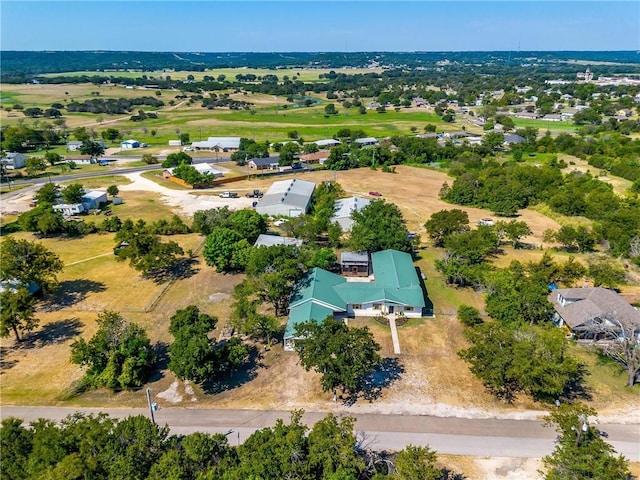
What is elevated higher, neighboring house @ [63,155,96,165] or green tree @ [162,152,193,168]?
green tree @ [162,152,193,168]

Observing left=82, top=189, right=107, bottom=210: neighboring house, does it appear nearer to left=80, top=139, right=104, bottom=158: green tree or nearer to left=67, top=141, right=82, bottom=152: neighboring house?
left=80, top=139, right=104, bottom=158: green tree

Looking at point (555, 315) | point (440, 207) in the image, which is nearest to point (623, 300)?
point (555, 315)

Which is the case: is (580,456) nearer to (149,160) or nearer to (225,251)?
(225,251)

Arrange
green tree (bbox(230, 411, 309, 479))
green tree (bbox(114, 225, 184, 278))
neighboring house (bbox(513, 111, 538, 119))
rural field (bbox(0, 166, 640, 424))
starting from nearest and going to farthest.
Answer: green tree (bbox(230, 411, 309, 479))
rural field (bbox(0, 166, 640, 424))
green tree (bbox(114, 225, 184, 278))
neighboring house (bbox(513, 111, 538, 119))

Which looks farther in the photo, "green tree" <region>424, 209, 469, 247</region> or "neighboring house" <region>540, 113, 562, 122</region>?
"neighboring house" <region>540, 113, 562, 122</region>

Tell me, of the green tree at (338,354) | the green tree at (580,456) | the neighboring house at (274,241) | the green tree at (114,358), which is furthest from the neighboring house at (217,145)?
the green tree at (580,456)

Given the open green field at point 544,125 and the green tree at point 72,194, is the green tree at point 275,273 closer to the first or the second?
the green tree at point 72,194

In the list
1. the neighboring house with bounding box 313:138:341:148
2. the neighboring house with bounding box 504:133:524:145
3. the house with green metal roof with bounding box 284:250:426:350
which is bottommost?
the house with green metal roof with bounding box 284:250:426:350

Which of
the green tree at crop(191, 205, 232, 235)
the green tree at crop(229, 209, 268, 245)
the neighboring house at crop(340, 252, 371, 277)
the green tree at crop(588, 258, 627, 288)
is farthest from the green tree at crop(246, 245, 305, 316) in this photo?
the green tree at crop(588, 258, 627, 288)
